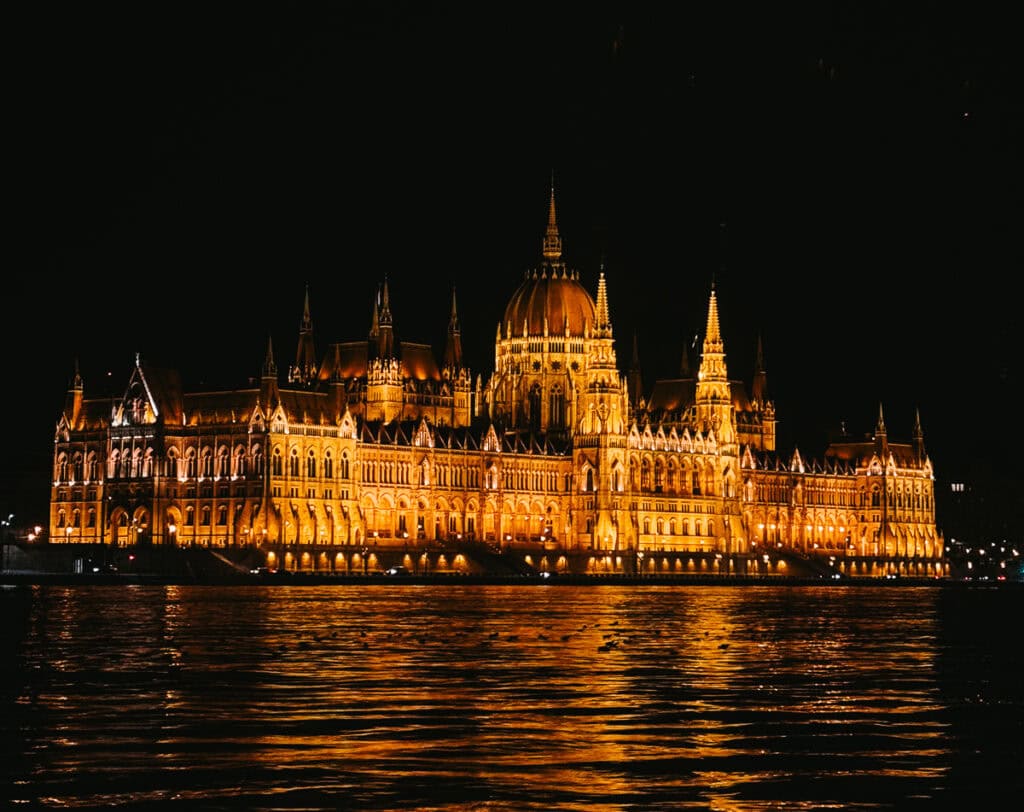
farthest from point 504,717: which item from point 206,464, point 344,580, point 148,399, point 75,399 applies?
point 75,399

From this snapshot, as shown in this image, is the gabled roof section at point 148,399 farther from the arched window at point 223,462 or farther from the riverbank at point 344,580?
the riverbank at point 344,580

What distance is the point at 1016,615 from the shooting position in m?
109

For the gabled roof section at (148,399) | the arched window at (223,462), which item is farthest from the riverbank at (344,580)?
the gabled roof section at (148,399)

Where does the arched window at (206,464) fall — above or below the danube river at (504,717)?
above

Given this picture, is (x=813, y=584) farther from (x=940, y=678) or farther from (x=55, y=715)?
(x=55, y=715)

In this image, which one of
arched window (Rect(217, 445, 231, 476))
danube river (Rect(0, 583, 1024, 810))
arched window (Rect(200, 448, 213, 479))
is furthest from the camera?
arched window (Rect(200, 448, 213, 479))

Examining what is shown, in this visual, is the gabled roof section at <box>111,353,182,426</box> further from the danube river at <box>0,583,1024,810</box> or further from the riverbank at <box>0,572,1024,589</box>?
the danube river at <box>0,583,1024,810</box>

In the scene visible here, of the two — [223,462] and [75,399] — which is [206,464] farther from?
[75,399]

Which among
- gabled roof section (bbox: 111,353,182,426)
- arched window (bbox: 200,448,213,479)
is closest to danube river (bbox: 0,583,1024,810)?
arched window (bbox: 200,448,213,479)

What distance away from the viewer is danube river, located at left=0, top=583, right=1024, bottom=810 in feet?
112

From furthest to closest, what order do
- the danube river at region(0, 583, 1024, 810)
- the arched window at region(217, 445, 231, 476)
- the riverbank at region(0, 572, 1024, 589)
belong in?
the arched window at region(217, 445, 231, 476)
the riverbank at region(0, 572, 1024, 589)
the danube river at region(0, 583, 1024, 810)

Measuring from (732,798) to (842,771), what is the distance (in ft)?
11.6

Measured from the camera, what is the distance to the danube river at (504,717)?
3428 cm

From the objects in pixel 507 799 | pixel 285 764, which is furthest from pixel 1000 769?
pixel 285 764
